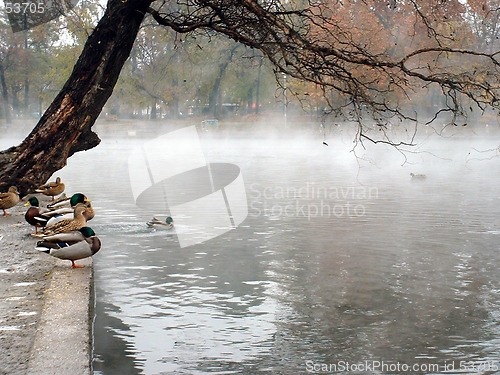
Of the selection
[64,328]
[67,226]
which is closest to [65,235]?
[67,226]

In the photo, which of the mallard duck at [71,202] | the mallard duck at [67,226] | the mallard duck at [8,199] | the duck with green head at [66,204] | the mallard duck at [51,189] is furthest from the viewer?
the mallard duck at [51,189]

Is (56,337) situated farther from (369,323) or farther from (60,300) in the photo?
(369,323)

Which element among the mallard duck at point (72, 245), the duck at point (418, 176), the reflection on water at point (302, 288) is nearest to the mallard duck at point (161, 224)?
the reflection on water at point (302, 288)

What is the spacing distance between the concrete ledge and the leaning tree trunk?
5560 mm

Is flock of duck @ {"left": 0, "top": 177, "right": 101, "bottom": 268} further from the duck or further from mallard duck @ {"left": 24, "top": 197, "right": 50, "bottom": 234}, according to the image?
the duck

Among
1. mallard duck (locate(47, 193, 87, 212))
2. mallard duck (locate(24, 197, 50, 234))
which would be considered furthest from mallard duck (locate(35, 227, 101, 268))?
mallard duck (locate(47, 193, 87, 212))

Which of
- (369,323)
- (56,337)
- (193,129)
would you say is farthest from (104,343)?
(193,129)

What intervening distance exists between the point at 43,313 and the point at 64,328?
0.50 metres

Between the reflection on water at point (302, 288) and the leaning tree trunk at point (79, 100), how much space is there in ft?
6.28

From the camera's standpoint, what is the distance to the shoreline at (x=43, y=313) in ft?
18.4

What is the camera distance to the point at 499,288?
1042cm

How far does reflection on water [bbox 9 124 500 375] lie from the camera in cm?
774

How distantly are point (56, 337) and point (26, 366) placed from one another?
56 cm

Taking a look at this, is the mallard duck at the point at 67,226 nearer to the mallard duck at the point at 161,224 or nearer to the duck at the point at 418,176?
the mallard duck at the point at 161,224
